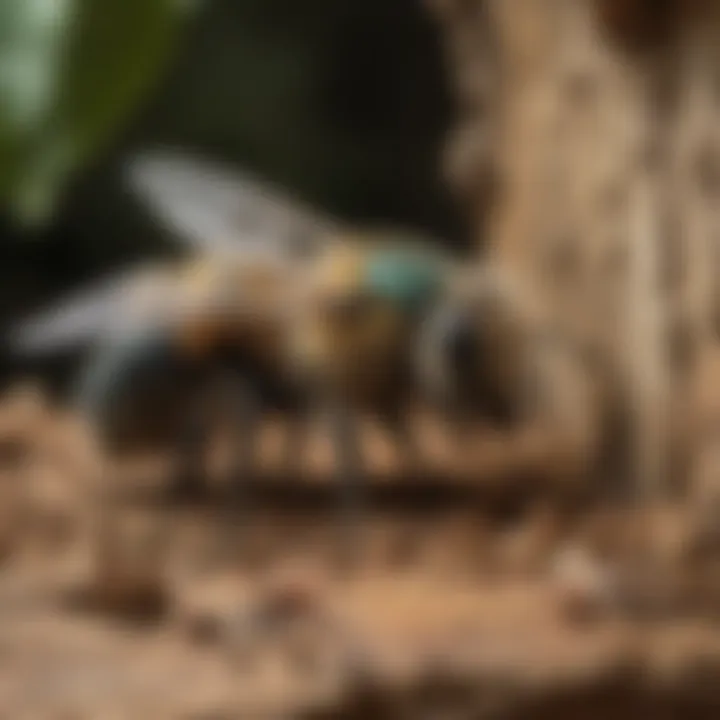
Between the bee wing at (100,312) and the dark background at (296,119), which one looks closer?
the bee wing at (100,312)

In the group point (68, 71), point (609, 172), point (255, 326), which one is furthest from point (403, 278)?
point (68, 71)

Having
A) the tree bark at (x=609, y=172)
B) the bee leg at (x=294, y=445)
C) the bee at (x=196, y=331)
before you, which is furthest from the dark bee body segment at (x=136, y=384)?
the tree bark at (x=609, y=172)

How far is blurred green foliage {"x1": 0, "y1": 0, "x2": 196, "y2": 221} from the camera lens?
0.32m

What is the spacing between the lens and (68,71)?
0.32 m

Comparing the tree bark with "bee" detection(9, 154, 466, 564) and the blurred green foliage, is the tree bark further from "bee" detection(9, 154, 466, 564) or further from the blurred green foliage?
the blurred green foliage

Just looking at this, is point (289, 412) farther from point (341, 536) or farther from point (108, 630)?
point (108, 630)

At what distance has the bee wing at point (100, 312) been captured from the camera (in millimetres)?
651

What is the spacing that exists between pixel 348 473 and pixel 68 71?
0.37 meters

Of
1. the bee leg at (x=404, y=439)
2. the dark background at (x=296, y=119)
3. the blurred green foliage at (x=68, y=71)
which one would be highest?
the dark background at (x=296, y=119)

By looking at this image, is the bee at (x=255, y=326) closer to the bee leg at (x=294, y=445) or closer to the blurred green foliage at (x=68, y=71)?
the bee leg at (x=294, y=445)

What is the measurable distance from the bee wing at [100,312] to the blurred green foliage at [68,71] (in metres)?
0.31

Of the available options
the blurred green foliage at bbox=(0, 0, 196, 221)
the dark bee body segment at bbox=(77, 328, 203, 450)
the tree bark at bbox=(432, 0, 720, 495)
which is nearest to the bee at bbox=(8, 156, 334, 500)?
the dark bee body segment at bbox=(77, 328, 203, 450)

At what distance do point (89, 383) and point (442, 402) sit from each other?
208mm

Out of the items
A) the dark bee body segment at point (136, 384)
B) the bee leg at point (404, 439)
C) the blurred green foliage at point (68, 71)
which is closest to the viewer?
the blurred green foliage at point (68, 71)
